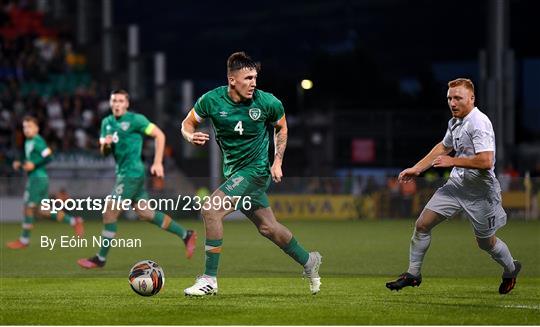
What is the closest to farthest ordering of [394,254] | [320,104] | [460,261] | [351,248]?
1. [460,261]
2. [394,254]
3. [351,248]
4. [320,104]

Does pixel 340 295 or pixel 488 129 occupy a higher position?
pixel 488 129

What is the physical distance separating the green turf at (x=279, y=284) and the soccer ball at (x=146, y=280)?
13cm

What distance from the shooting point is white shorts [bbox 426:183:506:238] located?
1223cm

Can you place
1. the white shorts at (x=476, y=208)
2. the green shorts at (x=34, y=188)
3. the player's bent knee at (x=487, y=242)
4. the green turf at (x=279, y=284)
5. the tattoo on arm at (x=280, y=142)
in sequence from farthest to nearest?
1. the green shorts at (x=34, y=188)
2. the player's bent knee at (x=487, y=242)
3. the white shorts at (x=476, y=208)
4. the tattoo on arm at (x=280, y=142)
5. the green turf at (x=279, y=284)

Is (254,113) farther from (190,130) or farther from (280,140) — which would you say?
(190,130)

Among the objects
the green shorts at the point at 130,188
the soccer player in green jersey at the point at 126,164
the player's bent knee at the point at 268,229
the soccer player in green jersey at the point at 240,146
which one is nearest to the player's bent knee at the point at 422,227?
the soccer player in green jersey at the point at 240,146

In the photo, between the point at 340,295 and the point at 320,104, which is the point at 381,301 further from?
the point at 320,104

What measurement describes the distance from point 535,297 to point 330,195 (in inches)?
648

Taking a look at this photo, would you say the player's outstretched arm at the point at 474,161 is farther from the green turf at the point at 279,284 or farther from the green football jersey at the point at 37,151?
the green football jersey at the point at 37,151

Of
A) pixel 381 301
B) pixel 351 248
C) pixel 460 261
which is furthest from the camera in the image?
pixel 351 248

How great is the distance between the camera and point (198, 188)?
25234 mm

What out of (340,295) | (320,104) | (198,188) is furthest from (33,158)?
(320,104)

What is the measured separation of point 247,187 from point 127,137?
185 inches

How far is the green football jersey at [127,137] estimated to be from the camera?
16172mm
